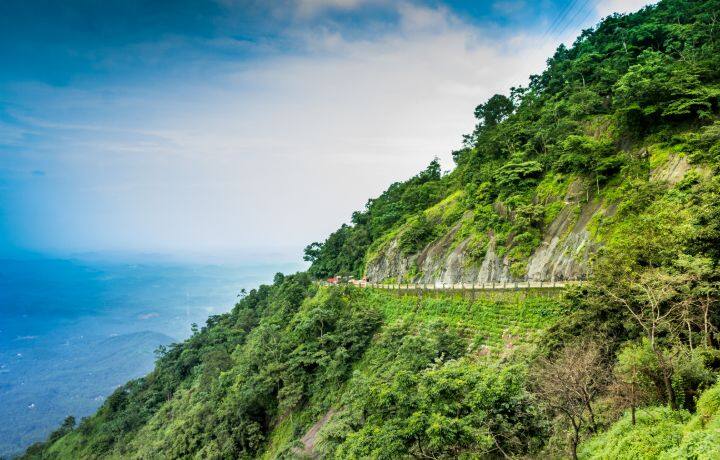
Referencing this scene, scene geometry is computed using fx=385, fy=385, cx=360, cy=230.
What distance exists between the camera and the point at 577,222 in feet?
83.0

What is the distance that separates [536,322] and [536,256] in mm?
5508

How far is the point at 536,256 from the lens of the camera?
26.3 metres

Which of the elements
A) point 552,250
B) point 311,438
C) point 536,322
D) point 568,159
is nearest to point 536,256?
point 552,250

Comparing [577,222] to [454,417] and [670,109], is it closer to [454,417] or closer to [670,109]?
[670,109]

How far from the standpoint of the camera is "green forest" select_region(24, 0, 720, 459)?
13531 mm

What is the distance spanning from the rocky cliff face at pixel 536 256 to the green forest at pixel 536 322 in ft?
1.91

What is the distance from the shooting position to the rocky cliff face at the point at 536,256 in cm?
2400

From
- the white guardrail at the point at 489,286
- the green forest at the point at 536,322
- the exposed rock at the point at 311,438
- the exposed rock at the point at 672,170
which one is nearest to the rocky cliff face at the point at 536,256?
the green forest at the point at 536,322

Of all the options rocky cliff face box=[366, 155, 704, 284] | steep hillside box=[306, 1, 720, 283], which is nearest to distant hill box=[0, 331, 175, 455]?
steep hillside box=[306, 1, 720, 283]

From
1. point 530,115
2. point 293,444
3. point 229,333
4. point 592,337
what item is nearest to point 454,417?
point 592,337

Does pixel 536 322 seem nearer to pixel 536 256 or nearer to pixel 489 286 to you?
pixel 489 286

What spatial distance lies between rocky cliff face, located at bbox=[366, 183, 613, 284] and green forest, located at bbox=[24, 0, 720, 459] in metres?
0.58

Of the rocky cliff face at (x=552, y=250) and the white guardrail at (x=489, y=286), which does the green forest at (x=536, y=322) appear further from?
the white guardrail at (x=489, y=286)

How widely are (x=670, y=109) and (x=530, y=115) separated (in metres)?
16.6
